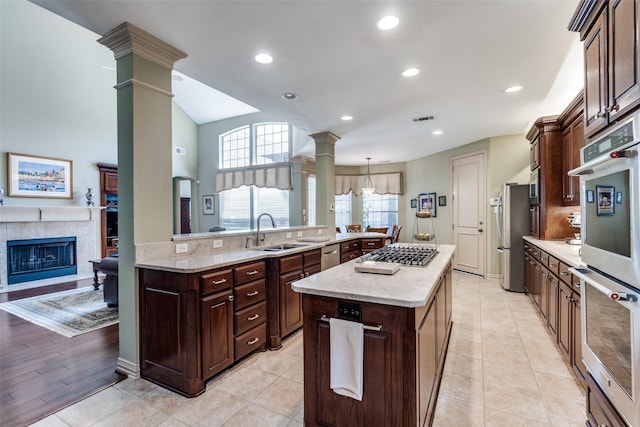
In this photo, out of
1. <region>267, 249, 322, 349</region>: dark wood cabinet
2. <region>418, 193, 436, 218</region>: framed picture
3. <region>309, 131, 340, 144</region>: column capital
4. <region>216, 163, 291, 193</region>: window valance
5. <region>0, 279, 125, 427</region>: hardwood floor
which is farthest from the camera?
<region>216, 163, 291, 193</region>: window valance

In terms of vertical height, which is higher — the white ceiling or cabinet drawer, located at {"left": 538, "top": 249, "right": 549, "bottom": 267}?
the white ceiling

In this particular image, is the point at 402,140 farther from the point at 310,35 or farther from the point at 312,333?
the point at 312,333

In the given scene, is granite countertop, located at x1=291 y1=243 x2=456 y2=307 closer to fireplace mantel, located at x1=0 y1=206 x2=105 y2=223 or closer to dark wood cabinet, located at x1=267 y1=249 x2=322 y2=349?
dark wood cabinet, located at x1=267 y1=249 x2=322 y2=349

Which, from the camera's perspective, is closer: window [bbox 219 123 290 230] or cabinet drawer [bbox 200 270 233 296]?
cabinet drawer [bbox 200 270 233 296]

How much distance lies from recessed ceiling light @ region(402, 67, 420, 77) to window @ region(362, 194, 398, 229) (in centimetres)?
558

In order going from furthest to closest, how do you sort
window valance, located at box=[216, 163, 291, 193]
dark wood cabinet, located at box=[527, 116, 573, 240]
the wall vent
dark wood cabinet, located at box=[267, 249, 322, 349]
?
window valance, located at box=[216, 163, 291, 193]
the wall vent
dark wood cabinet, located at box=[527, 116, 573, 240]
dark wood cabinet, located at box=[267, 249, 322, 349]

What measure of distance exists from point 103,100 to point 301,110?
5480 millimetres

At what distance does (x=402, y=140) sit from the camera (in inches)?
223

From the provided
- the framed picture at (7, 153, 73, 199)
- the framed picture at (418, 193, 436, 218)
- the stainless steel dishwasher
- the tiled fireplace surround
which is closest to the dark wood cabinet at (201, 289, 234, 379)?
the stainless steel dishwasher

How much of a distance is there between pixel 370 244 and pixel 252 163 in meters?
4.64

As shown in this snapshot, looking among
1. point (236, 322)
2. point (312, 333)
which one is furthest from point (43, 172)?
point (312, 333)

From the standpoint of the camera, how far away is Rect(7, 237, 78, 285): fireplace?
5156mm

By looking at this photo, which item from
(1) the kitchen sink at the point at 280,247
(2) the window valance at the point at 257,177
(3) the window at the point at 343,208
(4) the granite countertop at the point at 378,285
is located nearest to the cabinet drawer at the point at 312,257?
(1) the kitchen sink at the point at 280,247

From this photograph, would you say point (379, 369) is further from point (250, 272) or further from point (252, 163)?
point (252, 163)
